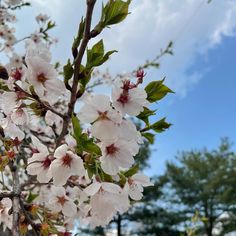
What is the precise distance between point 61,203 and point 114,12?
2.28 ft

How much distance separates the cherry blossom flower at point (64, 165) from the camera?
0.91m

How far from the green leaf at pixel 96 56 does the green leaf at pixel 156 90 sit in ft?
0.46

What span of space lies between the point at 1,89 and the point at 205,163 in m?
22.2

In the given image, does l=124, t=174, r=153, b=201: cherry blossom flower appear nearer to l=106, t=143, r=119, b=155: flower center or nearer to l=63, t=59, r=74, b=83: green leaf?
l=106, t=143, r=119, b=155: flower center

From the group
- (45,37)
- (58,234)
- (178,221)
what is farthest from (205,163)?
(58,234)

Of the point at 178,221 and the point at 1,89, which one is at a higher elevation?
the point at 178,221

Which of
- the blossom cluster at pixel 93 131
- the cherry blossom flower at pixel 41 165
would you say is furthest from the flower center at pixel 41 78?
the cherry blossom flower at pixel 41 165

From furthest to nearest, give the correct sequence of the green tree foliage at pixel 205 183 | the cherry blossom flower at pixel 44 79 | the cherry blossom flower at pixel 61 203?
the green tree foliage at pixel 205 183 < the cherry blossom flower at pixel 61 203 < the cherry blossom flower at pixel 44 79

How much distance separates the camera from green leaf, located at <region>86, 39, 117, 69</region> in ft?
2.98

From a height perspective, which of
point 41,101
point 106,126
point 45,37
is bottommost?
point 106,126

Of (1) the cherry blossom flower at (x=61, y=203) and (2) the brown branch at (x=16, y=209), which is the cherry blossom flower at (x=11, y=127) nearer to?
(2) the brown branch at (x=16, y=209)

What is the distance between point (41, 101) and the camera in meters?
0.95

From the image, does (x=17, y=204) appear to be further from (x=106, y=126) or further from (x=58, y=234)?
(x=106, y=126)

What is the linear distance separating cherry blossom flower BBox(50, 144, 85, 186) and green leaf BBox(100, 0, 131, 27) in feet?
1.04
